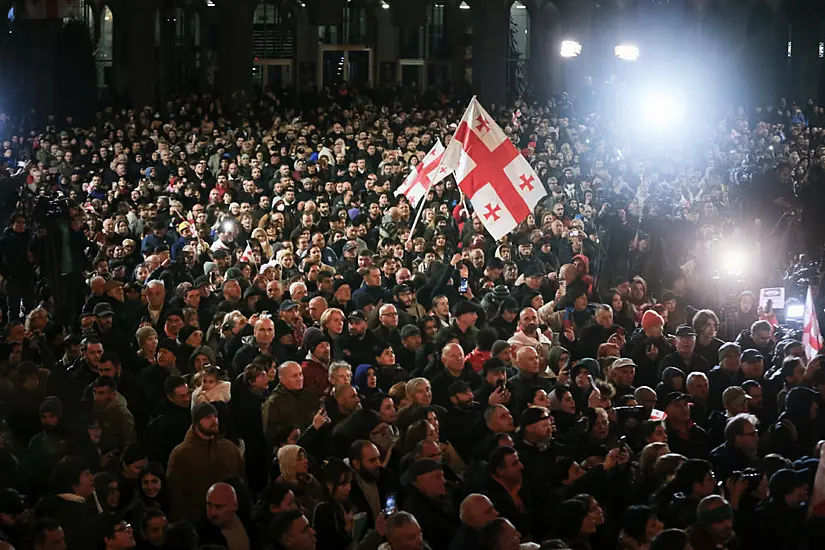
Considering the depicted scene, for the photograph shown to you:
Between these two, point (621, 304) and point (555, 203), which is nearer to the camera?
point (621, 304)

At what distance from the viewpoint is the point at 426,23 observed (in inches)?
1843

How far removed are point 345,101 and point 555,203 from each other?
16.8 metres

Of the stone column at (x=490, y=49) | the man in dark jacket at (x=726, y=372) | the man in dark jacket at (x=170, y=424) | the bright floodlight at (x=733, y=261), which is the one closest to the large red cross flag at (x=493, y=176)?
the bright floodlight at (x=733, y=261)

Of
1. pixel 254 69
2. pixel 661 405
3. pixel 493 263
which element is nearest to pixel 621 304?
pixel 493 263

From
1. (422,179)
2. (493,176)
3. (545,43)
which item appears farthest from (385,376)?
(545,43)

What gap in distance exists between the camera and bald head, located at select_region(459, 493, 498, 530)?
7672 millimetres

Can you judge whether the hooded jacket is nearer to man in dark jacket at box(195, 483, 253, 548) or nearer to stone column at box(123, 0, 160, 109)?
man in dark jacket at box(195, 483, 253, 548)

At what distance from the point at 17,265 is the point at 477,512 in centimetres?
978

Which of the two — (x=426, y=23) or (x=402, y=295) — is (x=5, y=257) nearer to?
(x=402, y=295)

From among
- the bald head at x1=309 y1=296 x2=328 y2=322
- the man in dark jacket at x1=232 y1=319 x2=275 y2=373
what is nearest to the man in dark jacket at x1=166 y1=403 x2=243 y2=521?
the man in dark jacket at x1=232 y1=319 x2=275 y2=373

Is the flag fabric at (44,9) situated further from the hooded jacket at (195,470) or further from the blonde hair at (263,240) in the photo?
the hooded jacket at (195,470)

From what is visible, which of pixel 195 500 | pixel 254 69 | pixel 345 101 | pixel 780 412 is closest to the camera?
pixel 195 500

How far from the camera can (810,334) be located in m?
12.7

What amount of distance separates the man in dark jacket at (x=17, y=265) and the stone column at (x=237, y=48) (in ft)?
87.7
